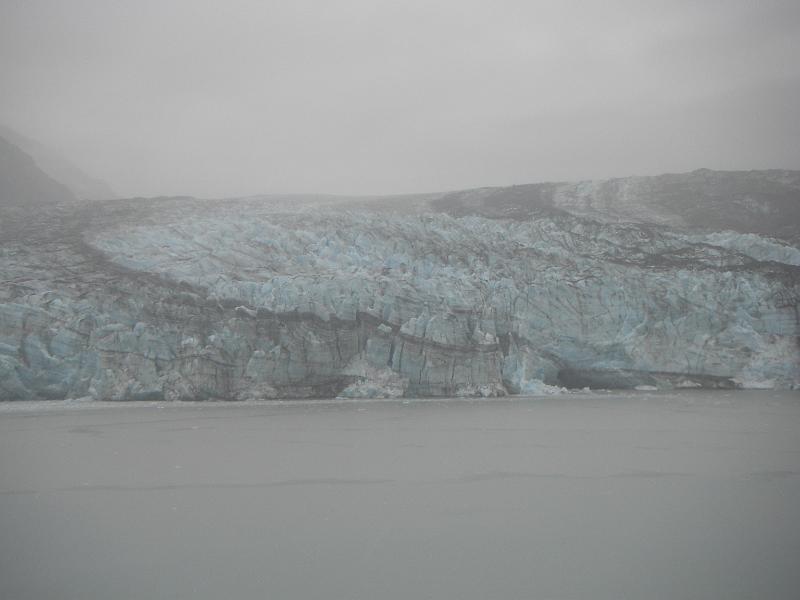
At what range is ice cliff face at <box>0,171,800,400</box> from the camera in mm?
12469

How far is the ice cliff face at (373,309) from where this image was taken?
40.9ft

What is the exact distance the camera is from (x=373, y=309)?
13.8 meters

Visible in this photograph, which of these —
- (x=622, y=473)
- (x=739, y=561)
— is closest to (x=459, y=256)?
(x=622, y=473)

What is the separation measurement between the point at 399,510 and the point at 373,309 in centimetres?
892

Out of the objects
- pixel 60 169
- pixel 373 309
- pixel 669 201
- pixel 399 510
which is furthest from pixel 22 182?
pixel 399 510

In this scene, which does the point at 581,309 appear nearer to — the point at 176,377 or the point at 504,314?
the point at 504,314

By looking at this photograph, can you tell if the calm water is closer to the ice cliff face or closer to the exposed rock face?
the ice cliff face

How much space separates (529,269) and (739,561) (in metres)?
12.8

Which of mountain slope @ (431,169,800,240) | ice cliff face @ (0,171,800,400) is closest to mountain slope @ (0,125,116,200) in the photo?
ice cliff face @ (0,171,800,400)

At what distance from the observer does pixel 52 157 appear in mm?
46969

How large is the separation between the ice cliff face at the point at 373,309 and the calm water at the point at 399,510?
333 centimetres

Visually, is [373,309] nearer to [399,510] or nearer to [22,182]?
[399,510]

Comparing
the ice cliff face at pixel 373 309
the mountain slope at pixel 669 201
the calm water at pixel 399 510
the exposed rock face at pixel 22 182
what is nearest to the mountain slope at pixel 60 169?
the exposed rock face at pixel 22 182

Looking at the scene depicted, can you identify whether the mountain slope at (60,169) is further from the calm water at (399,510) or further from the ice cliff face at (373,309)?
the calm water at (399,510)
